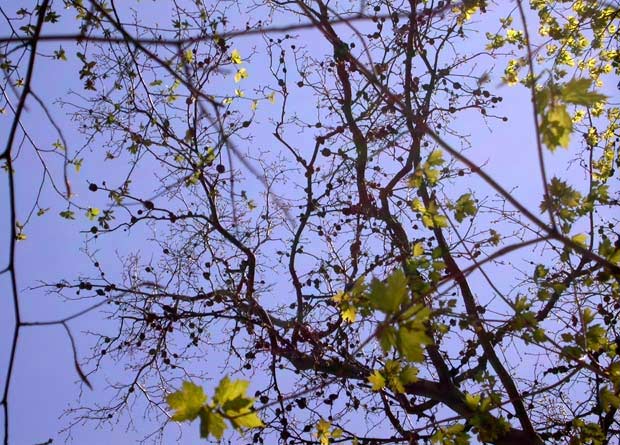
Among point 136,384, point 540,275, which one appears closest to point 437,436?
point 540,275

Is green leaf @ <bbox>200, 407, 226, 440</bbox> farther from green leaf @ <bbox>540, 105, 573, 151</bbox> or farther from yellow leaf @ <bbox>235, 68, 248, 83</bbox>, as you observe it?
yellow leaf @ <bbox>235, 68, 248, 83</bbox>

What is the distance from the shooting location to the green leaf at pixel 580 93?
175 cm

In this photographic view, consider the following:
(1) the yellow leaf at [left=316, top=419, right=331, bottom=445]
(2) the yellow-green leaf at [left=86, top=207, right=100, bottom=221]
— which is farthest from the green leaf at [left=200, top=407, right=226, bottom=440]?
(2) the yellow-green leaf at [left=86, top=207, right=100, bottom=221]

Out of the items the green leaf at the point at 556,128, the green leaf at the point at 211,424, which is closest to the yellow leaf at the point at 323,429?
the green leaf at the point at 211,424

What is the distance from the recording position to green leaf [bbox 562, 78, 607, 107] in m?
1.75

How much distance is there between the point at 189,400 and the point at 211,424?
0.29 ft

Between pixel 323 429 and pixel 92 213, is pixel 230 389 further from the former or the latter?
pixel 92 213

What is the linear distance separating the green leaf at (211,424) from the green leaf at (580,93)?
52.1 inches

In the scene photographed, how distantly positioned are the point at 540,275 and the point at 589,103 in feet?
7.68

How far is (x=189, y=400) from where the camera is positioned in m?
1.74

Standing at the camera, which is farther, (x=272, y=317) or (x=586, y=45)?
(x=586, y=45)

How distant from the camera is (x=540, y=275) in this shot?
12.9 ft

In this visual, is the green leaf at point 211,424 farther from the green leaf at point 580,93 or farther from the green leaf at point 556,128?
the green leaf at point 580,93

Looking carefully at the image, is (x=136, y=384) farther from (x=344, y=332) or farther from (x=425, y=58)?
(x=425, y=58)
